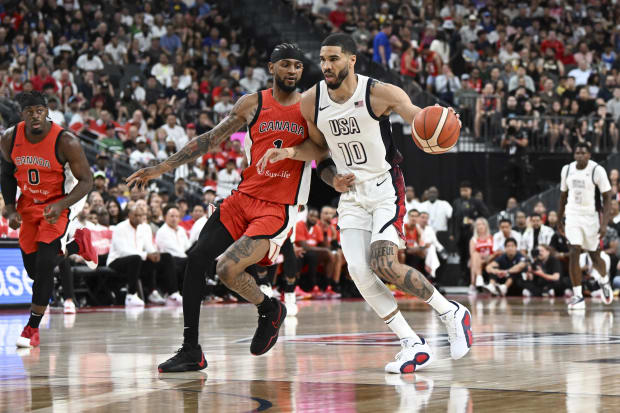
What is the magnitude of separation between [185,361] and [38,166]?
3.09 m

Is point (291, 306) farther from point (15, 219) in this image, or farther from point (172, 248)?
point (15, 219)

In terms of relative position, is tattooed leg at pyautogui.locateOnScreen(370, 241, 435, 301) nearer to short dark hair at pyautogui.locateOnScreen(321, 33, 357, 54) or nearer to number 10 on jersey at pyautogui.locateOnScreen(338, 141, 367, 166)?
number 10 on jersey at pyautogui.locateOnScreen(338, 141, 367, 166)

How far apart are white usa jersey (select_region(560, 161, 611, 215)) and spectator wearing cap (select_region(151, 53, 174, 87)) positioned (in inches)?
446

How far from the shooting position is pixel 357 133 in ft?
21.5

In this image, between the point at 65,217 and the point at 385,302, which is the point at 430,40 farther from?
the point at 385,302

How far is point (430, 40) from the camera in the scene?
25.6m

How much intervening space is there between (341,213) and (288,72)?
111cm

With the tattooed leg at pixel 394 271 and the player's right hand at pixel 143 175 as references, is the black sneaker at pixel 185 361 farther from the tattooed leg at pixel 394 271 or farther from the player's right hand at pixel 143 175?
the tattooed leg at pixel 394 271

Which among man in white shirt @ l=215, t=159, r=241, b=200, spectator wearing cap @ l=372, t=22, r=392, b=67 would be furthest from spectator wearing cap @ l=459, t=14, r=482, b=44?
man in white shirt @ l=215, t=159, r=241, b=200

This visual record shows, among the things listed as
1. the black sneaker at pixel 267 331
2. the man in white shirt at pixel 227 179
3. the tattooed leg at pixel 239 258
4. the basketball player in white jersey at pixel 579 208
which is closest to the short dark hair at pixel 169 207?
the man in white shirt at pixel 227 179

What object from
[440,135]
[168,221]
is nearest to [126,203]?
[168,221]

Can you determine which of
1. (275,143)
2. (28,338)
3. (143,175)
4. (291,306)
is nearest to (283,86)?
(275,143)

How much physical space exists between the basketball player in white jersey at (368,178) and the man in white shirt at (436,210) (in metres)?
14.2

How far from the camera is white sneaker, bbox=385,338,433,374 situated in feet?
20.3
